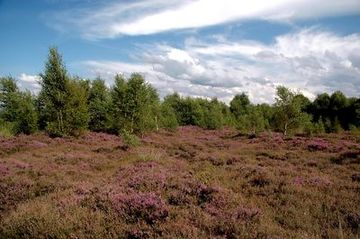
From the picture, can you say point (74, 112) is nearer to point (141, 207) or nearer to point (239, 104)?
point (141, 207)

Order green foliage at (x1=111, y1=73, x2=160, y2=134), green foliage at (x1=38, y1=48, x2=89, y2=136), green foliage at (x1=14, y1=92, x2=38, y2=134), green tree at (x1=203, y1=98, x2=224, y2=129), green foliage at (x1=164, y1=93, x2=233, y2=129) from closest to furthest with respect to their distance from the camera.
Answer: green foliage at (x1=38, y1=48, x2=89, y2=136) < green foliage at (x1=14, y1=92, x2=38, y2=134) < green foliage at (x1=111, y1=73, x2=160, y2=134) < green tree at (x1=203, y1=98, x2=224, y2=129) < green foliage at (x1=164, y1=93, x2=233, y2=129)

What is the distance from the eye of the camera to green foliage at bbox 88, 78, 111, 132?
4572 centimetres

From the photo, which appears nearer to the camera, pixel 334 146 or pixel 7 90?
pixel 334 146

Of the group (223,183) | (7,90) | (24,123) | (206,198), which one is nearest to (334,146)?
(223,183)

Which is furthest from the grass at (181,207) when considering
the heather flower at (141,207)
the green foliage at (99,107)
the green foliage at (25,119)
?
the green foliage at (99,107)

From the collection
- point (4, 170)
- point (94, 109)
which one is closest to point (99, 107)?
point (94, 109)

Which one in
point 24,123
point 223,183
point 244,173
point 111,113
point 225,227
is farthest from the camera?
point 111,113

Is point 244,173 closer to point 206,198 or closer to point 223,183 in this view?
point 223,183

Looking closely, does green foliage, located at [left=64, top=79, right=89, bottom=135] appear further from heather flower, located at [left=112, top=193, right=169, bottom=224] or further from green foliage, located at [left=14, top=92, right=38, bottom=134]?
heather flower, located at [left=112, top=193, right=169, bottom=224]

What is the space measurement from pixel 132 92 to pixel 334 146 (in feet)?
73.1

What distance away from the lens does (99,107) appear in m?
46.4

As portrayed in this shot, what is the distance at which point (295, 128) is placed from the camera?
5006cm

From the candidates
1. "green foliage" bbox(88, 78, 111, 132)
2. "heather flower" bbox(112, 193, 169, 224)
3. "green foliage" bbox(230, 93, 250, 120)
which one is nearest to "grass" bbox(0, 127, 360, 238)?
"heather flower" bbox(112, 193, 169, 224)

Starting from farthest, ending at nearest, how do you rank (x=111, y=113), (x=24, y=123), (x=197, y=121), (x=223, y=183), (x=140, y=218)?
(x=197, y=121) → (x=111, y=113) → (x=24, y=123) → (x=223, y=183) → (x=140, y=218)
